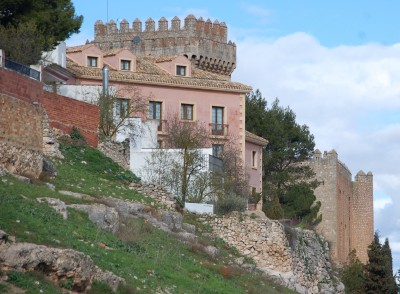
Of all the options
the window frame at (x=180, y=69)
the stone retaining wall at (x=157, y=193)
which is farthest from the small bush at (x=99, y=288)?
the window frame at (x=180, y=69)

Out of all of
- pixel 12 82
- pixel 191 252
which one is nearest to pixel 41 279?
pixel 191 252

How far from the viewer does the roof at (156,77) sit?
200ft

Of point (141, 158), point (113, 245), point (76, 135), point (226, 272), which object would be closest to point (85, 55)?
point (141, 158)

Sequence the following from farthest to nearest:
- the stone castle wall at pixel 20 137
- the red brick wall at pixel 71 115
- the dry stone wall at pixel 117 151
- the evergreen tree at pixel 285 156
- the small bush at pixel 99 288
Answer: the evergreen tree at pixel 285 156 < the dry stone wall at pixel 117 151 < the red brick wall at pixel 71 115 < the stone castle wall at pixel 20 137 < the small bush at pixel 99 288

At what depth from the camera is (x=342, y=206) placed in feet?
263

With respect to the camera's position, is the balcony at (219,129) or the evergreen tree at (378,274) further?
the balcony at (219,129)

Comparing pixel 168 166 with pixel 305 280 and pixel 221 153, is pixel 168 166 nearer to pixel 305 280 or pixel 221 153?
pixel 305 280

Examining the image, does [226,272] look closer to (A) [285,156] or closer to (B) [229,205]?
(B) [229,205]

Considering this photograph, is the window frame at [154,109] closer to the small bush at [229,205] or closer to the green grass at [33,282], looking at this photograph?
the small bush at [229,205]

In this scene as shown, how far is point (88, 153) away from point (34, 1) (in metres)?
9.56

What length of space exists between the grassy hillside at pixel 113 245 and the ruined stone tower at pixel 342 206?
3787 centimetres

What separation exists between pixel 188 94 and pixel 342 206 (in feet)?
63.1

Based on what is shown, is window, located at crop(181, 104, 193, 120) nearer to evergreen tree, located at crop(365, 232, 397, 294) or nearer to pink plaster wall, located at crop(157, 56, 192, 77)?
pink plaster wall, located at crop(157, 56, 192, 77)

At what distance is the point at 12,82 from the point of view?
34656 mm
